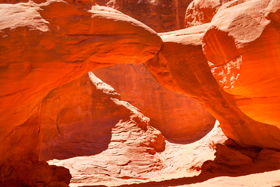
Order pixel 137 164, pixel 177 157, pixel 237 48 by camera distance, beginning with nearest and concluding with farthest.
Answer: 1. pixel 237 48
2. pixel 137 164
3. pixel 177 157

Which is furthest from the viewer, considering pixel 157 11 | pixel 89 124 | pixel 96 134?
pixel 157 11

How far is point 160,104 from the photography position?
12.2 meters

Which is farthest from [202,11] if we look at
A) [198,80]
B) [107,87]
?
[107,87]

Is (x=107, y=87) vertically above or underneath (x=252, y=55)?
underneath

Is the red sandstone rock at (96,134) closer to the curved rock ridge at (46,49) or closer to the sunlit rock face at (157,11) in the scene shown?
the curved rock ridge at (46,49)

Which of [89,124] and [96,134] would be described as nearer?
[96,134]

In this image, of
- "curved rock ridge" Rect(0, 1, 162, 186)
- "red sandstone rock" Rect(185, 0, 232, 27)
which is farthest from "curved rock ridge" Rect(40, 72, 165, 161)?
"red sandstone rock" Rect(185, 0, 232, 27)

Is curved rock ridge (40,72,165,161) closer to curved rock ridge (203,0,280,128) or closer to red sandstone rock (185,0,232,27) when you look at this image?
red sandstone rock (185,0,232,27)

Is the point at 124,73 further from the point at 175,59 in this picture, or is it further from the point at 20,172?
the point at 20,172

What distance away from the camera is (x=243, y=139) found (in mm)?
7305

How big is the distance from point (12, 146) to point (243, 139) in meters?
6.11

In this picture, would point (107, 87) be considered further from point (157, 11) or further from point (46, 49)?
point (157, 11)

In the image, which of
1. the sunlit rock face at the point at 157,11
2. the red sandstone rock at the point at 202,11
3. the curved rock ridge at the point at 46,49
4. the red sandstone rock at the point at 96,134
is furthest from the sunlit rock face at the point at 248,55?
the sunlit rock face at the point at 157,11

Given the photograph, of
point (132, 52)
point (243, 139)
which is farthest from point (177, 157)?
point (132, 52)
